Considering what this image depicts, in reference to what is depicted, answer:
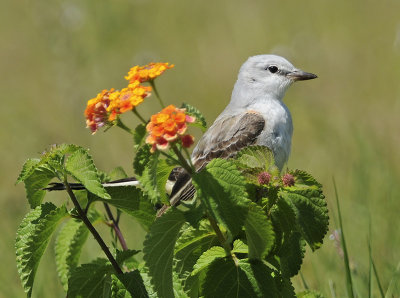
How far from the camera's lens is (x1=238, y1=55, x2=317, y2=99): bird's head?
5770 millimetres

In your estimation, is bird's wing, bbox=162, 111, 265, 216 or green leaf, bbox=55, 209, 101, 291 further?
bird's wing, bbox=162, 111, 265, 216

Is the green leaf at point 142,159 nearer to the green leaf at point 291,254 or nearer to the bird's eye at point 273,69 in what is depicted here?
the green leaf at point 291,254

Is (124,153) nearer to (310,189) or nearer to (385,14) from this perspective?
(385,14)

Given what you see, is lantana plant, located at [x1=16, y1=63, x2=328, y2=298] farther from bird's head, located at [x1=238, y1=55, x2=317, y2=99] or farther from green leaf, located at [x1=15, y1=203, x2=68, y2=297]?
bird's head, located at [x1=238, y1=55, x2=317, y2=99]

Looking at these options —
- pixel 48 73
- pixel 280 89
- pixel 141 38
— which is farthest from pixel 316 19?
pixel 280 89

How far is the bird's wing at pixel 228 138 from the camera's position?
522 cm

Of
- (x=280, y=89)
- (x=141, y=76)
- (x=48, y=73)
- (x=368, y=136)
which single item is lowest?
(x=368, y=136)

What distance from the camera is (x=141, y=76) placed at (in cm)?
296

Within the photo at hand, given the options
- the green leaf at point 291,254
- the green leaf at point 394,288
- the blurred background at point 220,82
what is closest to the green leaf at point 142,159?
the green leaf at point 291,254

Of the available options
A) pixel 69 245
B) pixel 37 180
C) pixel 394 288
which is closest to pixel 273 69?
pixel 394 288

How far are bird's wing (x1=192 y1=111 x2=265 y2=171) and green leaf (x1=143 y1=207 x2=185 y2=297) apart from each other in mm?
2092

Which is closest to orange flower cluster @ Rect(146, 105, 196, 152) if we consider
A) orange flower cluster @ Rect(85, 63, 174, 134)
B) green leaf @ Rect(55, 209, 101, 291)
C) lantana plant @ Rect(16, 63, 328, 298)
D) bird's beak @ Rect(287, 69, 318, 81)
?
lantana plant @ Rect(16, 63, 328, 298)

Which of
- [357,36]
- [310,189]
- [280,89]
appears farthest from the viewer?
[357,36]

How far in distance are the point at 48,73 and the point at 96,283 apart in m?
8.83
